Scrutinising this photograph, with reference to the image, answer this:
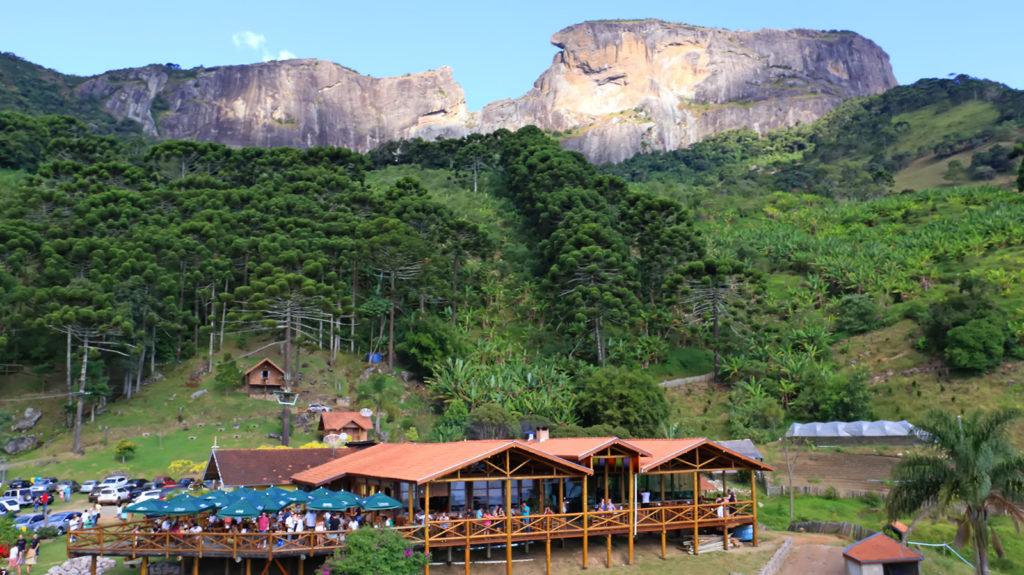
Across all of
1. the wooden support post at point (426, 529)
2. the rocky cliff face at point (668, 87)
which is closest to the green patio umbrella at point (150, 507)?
the wooden support post at point (426, 529)

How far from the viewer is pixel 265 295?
46.2 meters

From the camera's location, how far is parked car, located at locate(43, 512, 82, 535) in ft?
93.4

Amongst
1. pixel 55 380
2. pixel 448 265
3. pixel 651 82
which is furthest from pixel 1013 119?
pixel 55 380

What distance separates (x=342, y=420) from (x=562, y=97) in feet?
411

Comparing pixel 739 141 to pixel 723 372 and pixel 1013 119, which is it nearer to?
pixel 1013 119

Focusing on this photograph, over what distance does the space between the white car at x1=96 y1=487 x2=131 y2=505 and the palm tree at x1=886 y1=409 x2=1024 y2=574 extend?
29696 mm

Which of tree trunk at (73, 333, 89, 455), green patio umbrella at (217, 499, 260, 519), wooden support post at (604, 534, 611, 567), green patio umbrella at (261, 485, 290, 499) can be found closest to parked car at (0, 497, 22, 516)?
tree trunk at (73, 333, 89, 455)

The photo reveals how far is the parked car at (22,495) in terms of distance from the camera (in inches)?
1282

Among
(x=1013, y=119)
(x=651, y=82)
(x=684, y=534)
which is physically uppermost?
(x=651, y=82)

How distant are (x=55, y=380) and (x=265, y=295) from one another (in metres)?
15.3

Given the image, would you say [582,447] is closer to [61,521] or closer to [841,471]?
[841,471]

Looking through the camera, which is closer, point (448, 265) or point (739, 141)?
point (448, 265)

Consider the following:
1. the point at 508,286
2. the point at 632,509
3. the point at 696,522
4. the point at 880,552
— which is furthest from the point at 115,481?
the point at 508,286

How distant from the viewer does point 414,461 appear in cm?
2411
